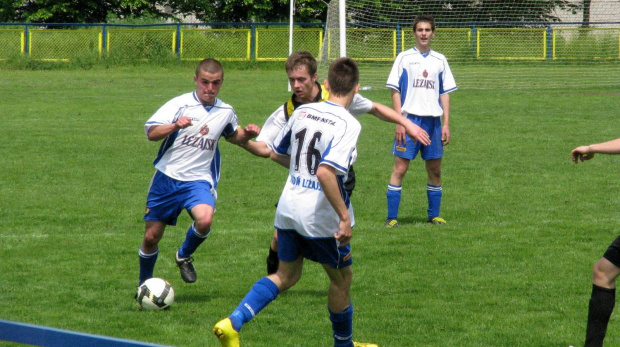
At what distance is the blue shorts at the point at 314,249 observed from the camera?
4484mm

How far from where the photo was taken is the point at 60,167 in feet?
39.9

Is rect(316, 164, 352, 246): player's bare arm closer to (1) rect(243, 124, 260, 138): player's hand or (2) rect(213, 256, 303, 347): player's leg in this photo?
(2) rect(213, 256, 303, 347): player's leg

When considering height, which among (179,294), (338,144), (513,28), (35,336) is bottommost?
(179,294)

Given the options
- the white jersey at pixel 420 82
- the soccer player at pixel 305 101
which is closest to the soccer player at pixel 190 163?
the soccer player at pixel 305 101

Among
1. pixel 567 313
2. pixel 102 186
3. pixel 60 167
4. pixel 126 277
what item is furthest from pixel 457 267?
pixel 60 167

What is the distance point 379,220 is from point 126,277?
334 centimetres

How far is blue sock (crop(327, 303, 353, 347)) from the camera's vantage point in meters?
4.60

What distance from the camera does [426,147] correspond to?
8570mm

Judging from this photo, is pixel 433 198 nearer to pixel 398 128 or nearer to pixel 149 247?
pixel 398 128

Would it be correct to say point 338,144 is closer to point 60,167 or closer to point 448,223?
point 448,223

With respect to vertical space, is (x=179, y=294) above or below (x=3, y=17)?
below

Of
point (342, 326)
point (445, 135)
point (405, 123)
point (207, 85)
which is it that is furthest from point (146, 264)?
point (445, 135)

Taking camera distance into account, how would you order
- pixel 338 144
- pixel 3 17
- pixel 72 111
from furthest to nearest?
1. pixel 3 17
2. pixel 72 111
3. pixel 338 144

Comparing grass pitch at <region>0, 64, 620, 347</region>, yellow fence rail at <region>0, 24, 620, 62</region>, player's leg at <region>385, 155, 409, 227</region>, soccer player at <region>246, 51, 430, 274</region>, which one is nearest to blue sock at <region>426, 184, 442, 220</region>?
grass pitch at <region>0, 64, 620, 347</region>
